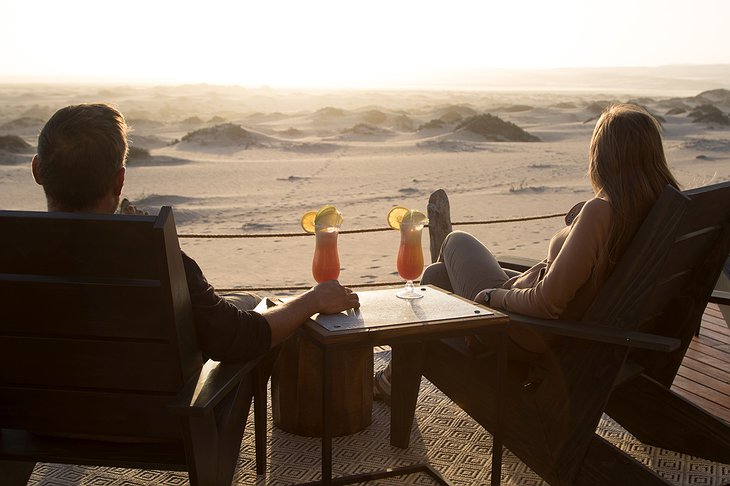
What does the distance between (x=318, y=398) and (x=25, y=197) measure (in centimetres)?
1321

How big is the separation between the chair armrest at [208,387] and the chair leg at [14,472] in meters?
0.67

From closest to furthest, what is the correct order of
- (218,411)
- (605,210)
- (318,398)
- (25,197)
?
(218,411), (605,210), (318,398), (25,197)

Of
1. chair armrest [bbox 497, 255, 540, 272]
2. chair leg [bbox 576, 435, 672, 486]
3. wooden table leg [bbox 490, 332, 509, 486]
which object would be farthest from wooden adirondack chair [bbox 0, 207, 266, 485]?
chair armrest [bbox 497, 255, 540, 272]

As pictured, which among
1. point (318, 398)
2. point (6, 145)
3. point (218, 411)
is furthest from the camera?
point (6, 145)

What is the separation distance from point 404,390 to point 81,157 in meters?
1.80

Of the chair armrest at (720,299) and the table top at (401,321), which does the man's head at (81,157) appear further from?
the chair armrest at (720,299)

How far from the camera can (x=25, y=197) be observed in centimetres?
1526

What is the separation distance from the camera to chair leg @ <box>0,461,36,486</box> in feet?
8.50

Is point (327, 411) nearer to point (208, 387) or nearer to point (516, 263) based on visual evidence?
point (208, 387)

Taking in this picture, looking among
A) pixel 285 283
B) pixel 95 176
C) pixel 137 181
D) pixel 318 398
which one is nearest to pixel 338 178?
pixel 137 181

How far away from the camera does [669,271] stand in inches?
121

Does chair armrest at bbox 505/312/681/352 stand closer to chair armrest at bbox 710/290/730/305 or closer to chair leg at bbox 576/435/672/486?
chair leg at bbox 576/435/672/486

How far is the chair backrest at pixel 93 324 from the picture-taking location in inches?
87.4

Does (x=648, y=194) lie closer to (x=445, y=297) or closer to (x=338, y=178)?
(x=445, y=297)
